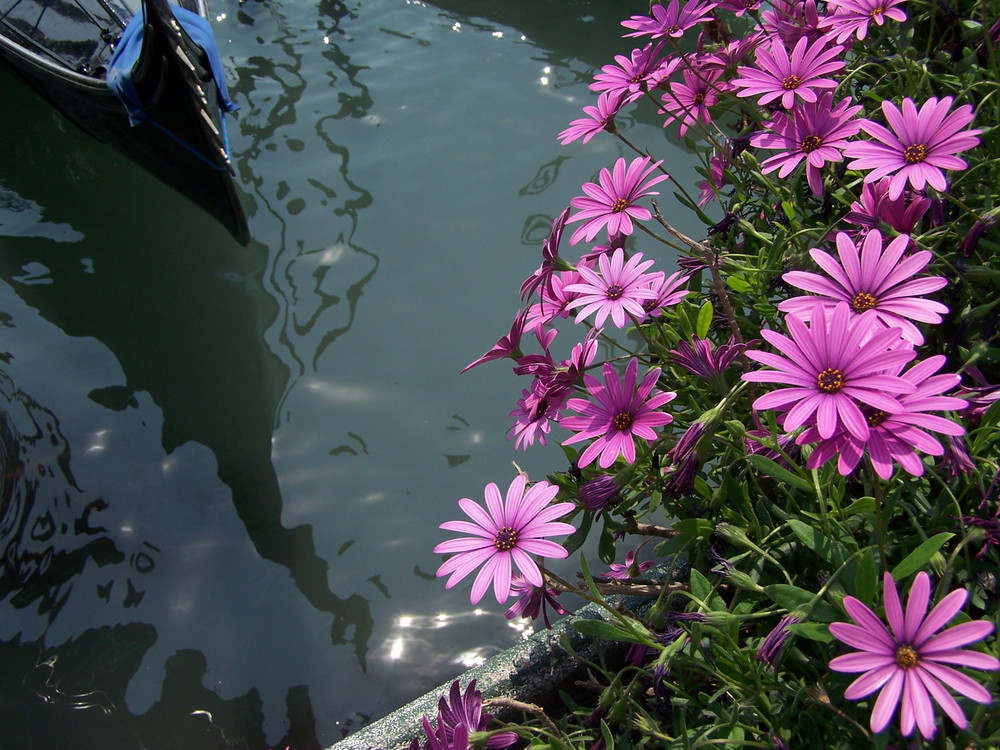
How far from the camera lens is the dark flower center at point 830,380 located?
829 millimetres

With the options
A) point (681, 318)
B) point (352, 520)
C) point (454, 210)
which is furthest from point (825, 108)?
point (454, 210)

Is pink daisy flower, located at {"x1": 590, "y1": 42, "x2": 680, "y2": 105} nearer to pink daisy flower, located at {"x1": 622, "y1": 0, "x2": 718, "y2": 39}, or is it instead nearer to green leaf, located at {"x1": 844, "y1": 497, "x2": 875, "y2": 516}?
pink daisy flower, located at {"x1": 622, "y1": 0, "x2": 718, "y2": 39}

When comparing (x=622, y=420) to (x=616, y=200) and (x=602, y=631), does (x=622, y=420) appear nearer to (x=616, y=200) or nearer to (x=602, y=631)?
(x=602, y=631)

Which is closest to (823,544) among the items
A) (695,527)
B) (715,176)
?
(695,527)

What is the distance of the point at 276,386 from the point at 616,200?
6.46 ft

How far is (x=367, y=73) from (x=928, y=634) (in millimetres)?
4287

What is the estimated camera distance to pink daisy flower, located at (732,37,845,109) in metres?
1.28

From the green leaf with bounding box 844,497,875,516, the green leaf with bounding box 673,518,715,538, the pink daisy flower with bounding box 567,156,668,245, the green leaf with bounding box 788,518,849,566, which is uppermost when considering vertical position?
the pink daisy flower with bounding box 567,156,668,245

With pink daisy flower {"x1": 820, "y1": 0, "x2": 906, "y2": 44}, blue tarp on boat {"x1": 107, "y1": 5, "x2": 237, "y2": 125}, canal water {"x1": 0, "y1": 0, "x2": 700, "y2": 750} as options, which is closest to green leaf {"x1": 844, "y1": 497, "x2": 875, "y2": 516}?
pink daisy flower {"x1": 820, "y1": 0, "x2": 906, "y2": 44}

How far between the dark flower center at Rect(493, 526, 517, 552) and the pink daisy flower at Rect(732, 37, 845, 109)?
80 centimetres

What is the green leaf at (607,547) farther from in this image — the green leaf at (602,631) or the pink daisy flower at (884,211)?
the pink daisy flower at (884,211)

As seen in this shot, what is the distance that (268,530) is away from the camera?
2.60 meters

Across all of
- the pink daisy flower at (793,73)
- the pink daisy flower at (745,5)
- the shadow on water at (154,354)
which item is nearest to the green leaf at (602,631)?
the pink daisy flower at (793,73)

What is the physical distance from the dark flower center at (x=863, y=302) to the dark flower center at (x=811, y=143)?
1.41 ft
